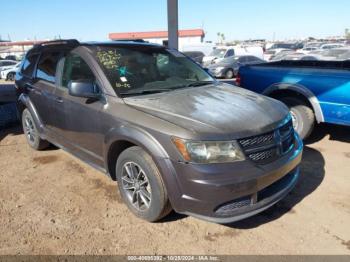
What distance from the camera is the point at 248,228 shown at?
3.19 meters

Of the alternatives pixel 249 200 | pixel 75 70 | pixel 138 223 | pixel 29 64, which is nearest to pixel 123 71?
pixel 75 70

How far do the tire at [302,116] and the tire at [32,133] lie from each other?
4184mm

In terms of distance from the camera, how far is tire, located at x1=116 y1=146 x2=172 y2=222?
2961 millimetres

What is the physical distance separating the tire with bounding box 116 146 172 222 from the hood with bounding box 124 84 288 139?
46 cm

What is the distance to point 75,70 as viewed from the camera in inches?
158

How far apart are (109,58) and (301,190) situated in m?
2.79

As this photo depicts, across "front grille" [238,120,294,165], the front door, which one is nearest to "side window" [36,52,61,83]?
the front door

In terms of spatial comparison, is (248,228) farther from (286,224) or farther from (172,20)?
(172,20)

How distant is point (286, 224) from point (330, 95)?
2.61 meters

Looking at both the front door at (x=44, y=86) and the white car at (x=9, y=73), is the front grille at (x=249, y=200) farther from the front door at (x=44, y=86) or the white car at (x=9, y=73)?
the white car at (x=9, y=73)

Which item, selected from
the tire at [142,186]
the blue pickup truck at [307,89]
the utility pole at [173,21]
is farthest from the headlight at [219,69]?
the tire at [142,186]

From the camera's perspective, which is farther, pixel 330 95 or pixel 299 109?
pixel 299 109

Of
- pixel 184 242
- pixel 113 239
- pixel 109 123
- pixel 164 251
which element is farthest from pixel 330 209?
pixel 109 123

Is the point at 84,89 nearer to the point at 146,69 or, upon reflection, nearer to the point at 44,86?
the point at 146,69
